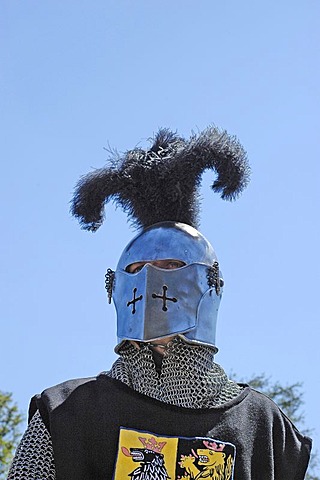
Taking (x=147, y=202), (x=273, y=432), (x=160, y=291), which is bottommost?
(x=273, y=432)

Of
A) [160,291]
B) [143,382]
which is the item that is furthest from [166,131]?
[143,382]

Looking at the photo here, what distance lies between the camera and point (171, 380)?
19.7 ft

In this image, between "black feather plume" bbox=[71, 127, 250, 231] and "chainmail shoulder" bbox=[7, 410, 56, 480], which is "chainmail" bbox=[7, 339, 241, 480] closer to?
"chainmail shoulder" bbox=[7, 410, 56, 480]

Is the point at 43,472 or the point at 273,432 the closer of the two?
the point at 43,472

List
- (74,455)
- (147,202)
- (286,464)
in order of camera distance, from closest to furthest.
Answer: (74,455) < (286,464) < (147,202)

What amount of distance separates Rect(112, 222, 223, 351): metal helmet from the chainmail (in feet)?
0.28

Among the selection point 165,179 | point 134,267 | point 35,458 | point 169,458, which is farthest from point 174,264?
point 35,458

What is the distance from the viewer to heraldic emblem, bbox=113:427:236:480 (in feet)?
18.6

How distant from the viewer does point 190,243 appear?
642 cm

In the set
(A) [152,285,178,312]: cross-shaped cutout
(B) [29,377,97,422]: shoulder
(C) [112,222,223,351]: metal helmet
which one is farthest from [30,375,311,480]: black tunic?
(A) [152,285,178,312]: cross-shaped cutout

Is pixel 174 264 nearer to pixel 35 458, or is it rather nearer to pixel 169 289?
pixel 169 289

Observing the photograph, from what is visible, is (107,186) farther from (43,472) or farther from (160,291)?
(43,472)

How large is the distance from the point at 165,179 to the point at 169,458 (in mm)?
1723

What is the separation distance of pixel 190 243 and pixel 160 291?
1.36ft
